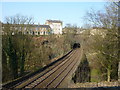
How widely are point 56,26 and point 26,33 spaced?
1661 inches

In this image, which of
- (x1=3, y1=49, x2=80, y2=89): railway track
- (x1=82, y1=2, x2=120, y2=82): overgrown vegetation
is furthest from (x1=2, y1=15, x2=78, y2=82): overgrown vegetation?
(x1=82, y1=2, x2=120, y2=82): overgrown vegetation

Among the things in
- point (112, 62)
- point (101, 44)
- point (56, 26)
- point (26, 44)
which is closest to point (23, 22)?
point (26, 44)

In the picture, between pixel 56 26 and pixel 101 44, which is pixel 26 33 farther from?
pixel 56 26

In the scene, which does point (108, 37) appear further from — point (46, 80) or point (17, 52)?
point (17, 52)

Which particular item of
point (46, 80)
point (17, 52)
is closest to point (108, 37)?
point (46, 80)

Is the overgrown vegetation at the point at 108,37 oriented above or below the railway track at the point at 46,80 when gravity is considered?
above

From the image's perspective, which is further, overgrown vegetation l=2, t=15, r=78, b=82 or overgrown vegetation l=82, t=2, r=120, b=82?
overgrown vegetation l=2, t=15, r=78, b=82

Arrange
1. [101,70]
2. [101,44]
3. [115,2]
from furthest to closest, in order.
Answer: [101,70] < [101,44] < [115,2]

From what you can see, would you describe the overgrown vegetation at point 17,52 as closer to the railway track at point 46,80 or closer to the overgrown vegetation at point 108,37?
the railway track at point 46,80

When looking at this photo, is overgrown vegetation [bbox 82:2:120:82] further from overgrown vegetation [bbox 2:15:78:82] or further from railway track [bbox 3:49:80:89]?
overgrown vegetation [bbox 2:15:78:82]

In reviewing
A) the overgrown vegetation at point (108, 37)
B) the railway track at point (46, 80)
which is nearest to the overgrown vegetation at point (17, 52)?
the railway track at point (46, 80)

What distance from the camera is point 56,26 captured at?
5812 cm

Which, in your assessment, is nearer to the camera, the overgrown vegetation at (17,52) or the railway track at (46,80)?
the railway track at (46,80)

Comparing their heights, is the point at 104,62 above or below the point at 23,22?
below
